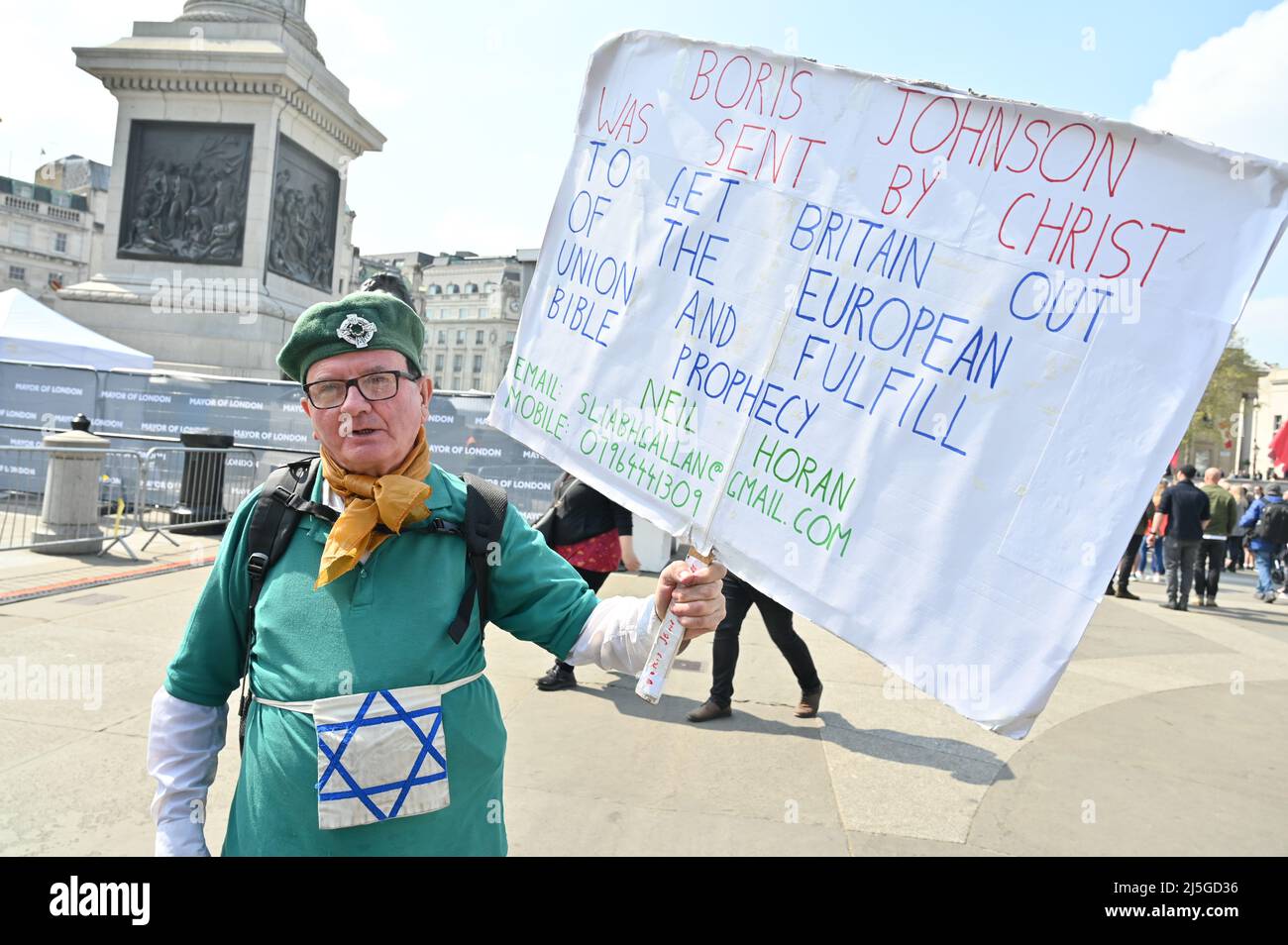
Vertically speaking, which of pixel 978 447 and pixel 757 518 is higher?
pixel 978 447

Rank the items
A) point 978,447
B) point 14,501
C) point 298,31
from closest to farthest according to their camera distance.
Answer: point 978,447 → point 14,501 → point 298,31

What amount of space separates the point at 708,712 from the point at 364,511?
3873mm

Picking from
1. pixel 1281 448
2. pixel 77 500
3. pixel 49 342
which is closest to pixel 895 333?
pixel 77 500

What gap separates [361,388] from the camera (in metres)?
1.84

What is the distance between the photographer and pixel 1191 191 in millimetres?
1499

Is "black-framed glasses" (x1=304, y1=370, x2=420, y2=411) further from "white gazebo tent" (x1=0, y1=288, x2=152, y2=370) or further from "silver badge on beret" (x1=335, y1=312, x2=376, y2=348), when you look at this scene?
"white gazebo tent" (x1=0, y1=288, x2=152, y2=370)

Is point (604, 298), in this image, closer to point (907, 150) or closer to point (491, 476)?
point (907, 150)

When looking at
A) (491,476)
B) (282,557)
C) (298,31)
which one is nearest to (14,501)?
(491,476)

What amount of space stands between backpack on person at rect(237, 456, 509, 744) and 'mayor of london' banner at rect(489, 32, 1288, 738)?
0.31m

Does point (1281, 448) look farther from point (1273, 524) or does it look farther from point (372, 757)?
point (372, 757)

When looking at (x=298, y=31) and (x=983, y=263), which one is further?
(x=298, y=31)

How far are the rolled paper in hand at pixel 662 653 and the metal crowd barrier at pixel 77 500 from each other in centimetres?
884

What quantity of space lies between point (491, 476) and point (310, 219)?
937 centimetres

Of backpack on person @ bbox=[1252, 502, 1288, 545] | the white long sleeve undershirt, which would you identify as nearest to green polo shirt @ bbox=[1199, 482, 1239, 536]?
backpack on person @ bbox=[1252, 502, 1288, 545]
